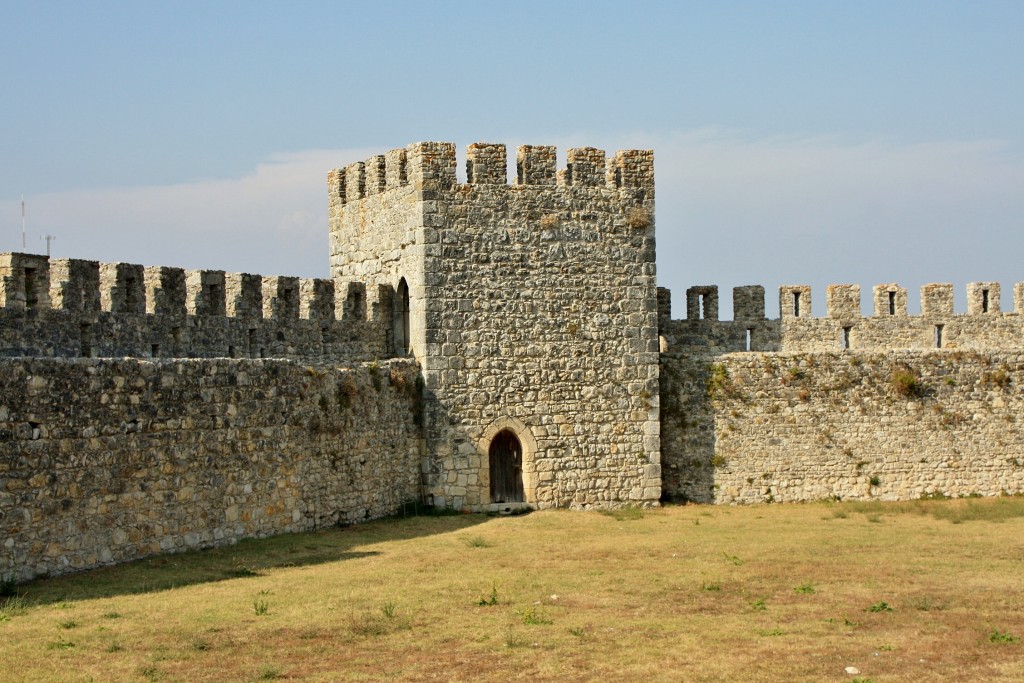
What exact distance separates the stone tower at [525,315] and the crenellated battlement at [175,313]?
2.40 ft

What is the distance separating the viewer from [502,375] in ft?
81.9

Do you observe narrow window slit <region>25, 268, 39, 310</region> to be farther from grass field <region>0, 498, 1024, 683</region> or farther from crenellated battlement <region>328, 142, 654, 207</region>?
crenellated battlement <region>328, 142, 654, 207</region>

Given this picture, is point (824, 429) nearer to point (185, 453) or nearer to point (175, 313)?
point (175, 313)

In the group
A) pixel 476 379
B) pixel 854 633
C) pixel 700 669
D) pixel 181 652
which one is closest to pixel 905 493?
pixel 476 379

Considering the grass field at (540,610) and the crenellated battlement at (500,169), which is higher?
the crenellated battlement at (500,169)

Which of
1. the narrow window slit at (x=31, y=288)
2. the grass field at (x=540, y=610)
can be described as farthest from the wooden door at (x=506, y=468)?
the narrow window slit at (x=31, y=288)

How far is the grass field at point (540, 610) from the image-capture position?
12688 mm

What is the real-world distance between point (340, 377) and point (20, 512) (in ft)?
25.0

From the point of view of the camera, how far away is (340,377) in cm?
2225

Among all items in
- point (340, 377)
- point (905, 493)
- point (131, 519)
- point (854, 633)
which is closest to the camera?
point (854, 633)

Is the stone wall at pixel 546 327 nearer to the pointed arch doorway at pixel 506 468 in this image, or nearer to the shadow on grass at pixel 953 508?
the pointed arch doorway at pixel 506 468

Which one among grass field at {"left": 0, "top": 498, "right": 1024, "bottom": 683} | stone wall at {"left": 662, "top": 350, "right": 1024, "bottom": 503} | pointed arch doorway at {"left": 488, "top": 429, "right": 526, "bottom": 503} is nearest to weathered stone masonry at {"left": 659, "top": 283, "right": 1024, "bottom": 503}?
stone wall at {"left": 662, "top": 350, "right": 1024, "bottom": 503}

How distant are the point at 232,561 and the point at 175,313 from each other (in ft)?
16.3

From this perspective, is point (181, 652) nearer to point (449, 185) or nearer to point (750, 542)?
point (750, 542)
